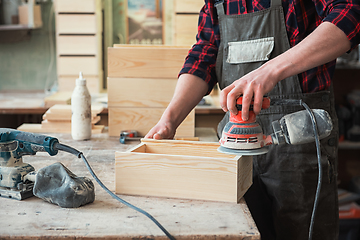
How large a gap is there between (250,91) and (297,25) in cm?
53

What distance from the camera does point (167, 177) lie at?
103 centimetres

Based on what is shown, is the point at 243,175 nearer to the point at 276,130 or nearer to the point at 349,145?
the point at 276,130

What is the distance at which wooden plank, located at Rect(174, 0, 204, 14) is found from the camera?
3.14 m

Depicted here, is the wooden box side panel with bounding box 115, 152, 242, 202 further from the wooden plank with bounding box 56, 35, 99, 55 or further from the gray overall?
the wooden plank with bounding box 56, 35, 99, 55

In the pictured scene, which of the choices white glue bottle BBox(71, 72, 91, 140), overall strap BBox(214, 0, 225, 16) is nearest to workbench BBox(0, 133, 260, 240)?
white glue bottle BBox(71, 72, 91, 140)

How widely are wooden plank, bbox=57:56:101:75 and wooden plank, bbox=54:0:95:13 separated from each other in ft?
1.38

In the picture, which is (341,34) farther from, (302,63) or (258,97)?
(258,97)

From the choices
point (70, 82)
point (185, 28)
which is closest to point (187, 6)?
point (185, 28)

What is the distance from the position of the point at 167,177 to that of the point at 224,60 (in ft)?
2.19

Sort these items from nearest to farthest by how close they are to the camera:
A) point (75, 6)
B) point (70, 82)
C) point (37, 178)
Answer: point (37, 178) → point (75, 6) → point (70, 82)

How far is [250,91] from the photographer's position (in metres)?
0.97

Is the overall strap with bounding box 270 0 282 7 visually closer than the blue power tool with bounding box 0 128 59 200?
No

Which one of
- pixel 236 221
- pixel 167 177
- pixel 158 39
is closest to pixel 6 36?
pixel 158 39

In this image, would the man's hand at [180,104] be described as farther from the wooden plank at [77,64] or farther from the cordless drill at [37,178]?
the wooden plank at [77,64]
